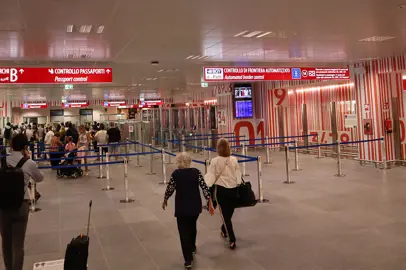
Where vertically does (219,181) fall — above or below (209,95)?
below

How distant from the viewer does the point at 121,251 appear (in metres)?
5.62

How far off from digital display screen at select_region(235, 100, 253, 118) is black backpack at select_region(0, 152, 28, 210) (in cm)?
1604

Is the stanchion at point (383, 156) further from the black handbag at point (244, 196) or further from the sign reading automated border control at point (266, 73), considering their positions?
the black handbag at point (244, 196)

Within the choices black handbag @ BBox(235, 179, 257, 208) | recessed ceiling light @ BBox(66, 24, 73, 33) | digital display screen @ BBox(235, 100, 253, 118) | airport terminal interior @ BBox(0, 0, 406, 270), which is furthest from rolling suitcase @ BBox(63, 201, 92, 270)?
Answer: digital display screen @ BBox(235, 100, 253, 118)

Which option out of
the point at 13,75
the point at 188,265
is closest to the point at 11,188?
the point at 188,265

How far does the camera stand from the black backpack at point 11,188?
162 inches

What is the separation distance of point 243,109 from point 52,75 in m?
12.1

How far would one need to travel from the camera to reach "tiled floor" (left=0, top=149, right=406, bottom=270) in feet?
16.8

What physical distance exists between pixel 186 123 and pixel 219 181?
1693 cm

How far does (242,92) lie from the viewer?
65.2ft

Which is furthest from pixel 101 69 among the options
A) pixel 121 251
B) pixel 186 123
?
pixel 186 123

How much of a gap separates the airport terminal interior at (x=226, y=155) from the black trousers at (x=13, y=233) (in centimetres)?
3

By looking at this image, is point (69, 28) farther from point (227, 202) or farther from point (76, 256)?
point (76, 256)

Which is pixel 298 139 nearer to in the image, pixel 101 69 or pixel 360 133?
pixel 360 133
